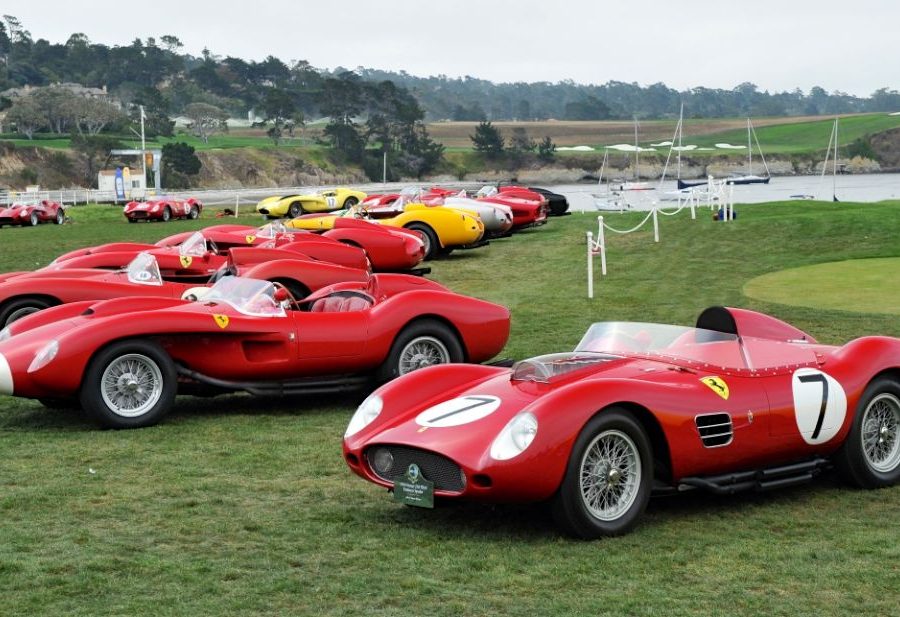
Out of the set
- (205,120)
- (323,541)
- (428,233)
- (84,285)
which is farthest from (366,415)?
(205,120)

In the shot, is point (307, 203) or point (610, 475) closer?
point (610, 475)

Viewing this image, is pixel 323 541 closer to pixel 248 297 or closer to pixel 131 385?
pixel 131 385

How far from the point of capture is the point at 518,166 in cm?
16075

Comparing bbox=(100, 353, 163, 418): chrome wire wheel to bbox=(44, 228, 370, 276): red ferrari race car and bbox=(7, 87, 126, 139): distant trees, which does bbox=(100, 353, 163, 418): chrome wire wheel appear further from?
bbox=(7, 87, 126, 139): distant trees

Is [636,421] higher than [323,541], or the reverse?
[636,421]

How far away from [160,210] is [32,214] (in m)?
4.81

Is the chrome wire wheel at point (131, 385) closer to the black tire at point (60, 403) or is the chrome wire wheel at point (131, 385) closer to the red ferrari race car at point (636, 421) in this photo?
the black tire at point (60, 403)

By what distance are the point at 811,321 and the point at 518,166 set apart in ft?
477

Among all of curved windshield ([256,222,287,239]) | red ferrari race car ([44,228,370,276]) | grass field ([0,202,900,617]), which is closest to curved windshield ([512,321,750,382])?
grass field ([0,202,900,617])

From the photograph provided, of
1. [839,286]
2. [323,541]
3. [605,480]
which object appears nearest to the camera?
[323,541]

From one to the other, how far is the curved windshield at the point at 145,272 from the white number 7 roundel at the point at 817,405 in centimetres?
853

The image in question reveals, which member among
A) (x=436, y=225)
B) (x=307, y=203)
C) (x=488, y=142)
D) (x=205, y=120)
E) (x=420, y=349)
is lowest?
(x=307, y=203)

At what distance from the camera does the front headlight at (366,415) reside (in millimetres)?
7844

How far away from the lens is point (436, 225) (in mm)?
27844
